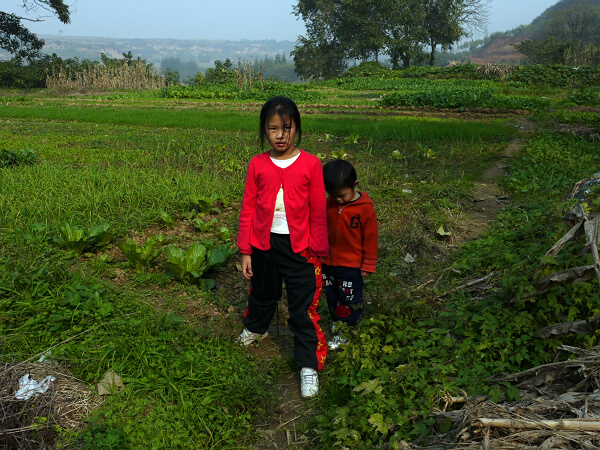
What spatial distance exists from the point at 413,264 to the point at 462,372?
83.5 inches

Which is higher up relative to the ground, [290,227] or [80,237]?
[290,227]

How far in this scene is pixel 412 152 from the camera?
28.2 feet

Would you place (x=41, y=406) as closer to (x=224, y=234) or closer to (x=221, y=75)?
(x=224, y=234)

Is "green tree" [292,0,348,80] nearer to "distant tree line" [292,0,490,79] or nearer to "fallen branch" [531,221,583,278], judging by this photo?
"distant tree line" [292,0,490,79]

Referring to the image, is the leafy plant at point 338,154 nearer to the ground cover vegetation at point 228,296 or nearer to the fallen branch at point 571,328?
the ground cover vegetation at point 228,296

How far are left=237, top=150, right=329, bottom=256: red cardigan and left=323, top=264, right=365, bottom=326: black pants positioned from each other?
0.42 metres

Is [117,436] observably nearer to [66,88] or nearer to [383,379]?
[383,379]

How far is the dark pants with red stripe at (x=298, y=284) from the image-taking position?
2.90 m

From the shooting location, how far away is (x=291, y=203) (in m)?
2.81

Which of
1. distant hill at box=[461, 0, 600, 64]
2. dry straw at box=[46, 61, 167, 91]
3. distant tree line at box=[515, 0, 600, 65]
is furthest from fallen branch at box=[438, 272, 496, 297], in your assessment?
distant hill at box=[461, 0, 600, 64]

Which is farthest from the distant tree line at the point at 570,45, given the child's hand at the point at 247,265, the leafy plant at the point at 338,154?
the child's hand at the point at 247,265

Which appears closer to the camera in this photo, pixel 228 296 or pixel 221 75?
pixel 228 296

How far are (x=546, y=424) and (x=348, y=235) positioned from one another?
1675mm

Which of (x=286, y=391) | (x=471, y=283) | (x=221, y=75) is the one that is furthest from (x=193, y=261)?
(x=221, y=75)
